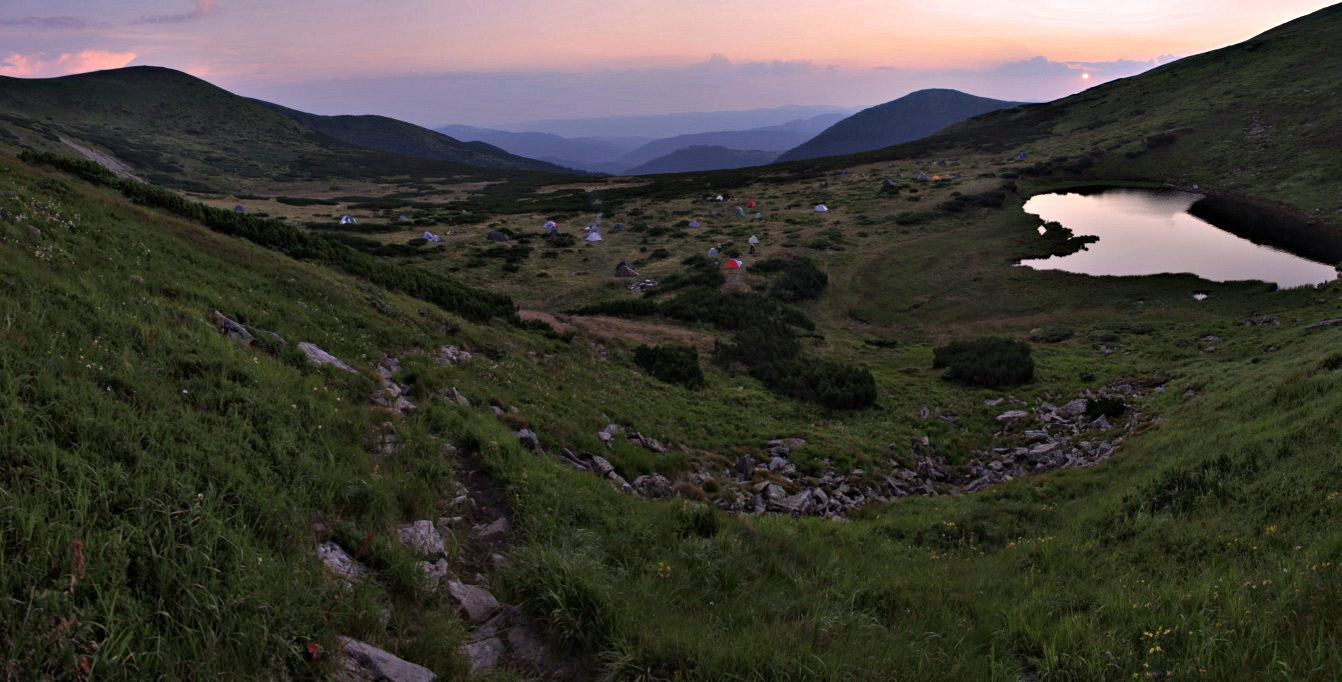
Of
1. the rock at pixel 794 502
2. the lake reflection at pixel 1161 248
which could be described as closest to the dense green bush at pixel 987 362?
the rock at pixel 794 502

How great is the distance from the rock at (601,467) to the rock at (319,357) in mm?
5016

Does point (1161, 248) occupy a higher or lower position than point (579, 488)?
higher

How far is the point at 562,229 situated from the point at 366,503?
65.7 meters

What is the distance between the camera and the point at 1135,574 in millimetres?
7414

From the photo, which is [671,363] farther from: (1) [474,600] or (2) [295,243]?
(1) [474,600]

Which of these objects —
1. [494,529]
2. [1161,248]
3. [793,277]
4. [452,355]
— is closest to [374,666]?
[494,529]

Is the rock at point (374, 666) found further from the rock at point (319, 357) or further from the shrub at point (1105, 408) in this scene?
the shrub at point (1105, 408)

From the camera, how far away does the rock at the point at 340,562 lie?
210 inches

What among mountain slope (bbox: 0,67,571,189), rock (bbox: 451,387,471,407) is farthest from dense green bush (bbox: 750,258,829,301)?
mountain slope (bbox: 0,67,571,189)

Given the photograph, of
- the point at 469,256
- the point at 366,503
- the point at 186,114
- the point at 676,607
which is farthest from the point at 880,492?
the point at 186,114

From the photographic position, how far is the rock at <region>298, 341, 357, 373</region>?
10562mm

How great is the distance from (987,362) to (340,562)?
85.3 feet

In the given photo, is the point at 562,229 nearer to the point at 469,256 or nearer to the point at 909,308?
the point at 469,256

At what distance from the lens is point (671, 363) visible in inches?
903
